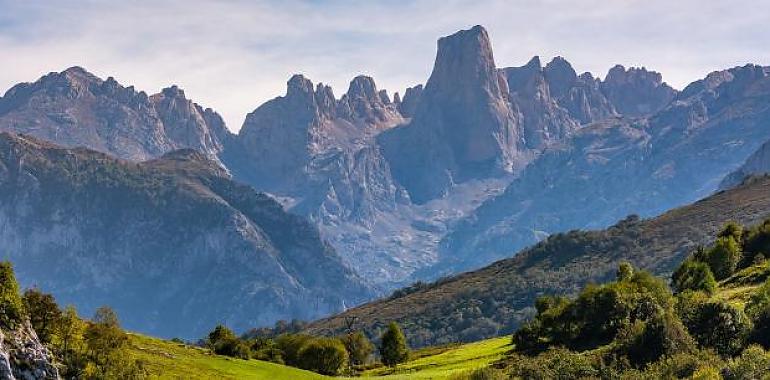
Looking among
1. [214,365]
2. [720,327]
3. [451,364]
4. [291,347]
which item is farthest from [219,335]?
[720,327]

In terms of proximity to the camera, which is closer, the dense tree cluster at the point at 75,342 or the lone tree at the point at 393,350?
the dense tree cluster at the point at 75,342

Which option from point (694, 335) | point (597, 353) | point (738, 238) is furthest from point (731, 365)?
point (738, 238)

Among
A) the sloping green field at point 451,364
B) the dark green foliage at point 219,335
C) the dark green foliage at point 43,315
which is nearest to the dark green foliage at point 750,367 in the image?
the sloping green field at point 451,364

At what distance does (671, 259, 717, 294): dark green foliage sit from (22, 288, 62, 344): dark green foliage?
7097 cm

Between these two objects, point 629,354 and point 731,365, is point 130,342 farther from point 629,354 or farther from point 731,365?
point 731,365

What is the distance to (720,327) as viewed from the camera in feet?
243

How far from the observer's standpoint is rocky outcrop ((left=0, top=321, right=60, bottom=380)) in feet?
183

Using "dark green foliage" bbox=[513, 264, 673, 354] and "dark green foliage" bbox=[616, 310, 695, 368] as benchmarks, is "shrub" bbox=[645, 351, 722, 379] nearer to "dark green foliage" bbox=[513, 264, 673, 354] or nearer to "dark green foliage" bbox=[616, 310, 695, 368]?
"dark green foliage" bbox=[616, 310, 695, 368]

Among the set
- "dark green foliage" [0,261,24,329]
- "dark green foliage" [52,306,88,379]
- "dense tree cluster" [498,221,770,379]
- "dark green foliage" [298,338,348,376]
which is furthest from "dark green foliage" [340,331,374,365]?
"dark green foliage" [0,261,24,329]

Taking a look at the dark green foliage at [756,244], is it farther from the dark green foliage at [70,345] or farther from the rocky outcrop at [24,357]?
the rocky outcrop at [24,357]

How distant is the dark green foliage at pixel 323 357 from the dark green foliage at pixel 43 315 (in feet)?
208

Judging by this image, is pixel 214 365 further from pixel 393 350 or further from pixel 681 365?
pixel 393 350

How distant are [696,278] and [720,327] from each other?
3524cm

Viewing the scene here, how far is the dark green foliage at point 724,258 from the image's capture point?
121812mm
